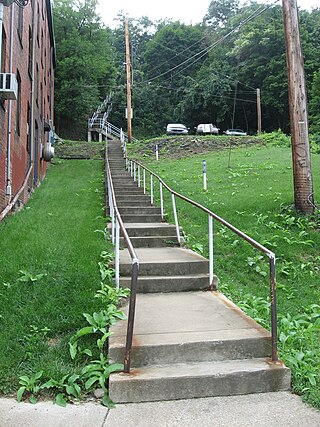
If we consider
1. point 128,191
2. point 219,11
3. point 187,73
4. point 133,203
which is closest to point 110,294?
point 133,203

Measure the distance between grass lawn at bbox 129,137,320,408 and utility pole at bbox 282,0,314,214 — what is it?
19.1 inches

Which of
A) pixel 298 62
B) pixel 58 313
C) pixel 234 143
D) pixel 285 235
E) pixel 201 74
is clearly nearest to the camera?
pixel 58 313

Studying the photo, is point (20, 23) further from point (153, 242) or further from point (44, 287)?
point (44, 287)

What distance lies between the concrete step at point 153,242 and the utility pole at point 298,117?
3.64 meters

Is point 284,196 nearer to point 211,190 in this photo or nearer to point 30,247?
point 211,190

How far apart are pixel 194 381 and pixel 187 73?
54350mm

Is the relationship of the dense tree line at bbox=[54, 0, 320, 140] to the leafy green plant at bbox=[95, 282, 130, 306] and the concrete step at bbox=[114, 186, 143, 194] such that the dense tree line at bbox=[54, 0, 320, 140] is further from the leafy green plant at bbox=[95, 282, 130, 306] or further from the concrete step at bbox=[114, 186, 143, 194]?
the leafy green plant at bbox=[95, 282, 130, 306]

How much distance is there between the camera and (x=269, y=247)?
27.7ft

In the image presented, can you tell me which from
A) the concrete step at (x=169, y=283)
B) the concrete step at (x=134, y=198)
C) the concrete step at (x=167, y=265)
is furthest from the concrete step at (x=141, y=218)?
the concrete step at (x=169, y=283)

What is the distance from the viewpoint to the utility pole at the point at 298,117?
10.2 metres

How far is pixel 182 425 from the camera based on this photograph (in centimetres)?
328

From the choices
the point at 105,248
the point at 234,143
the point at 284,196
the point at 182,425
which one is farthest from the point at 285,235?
the point at 234,143

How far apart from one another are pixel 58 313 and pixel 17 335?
53 cm

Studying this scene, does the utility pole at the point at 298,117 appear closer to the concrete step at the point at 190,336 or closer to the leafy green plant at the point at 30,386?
the concrete step at the point at 190,336
